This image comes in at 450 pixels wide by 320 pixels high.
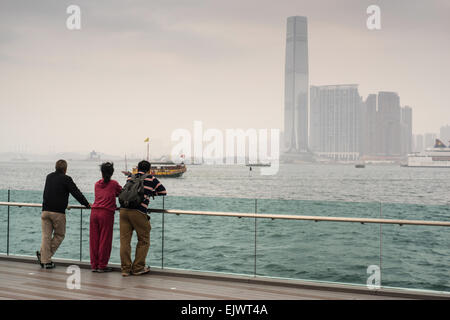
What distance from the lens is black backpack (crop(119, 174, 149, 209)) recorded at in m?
6.36

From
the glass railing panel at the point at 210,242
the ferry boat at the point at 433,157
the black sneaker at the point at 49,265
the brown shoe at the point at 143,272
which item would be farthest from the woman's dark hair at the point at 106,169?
the ferry boat at the point at 433,157

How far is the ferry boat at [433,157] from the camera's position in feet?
497

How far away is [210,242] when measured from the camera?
942 centimetres

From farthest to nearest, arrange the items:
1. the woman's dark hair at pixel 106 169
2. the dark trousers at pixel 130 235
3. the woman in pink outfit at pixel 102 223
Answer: the woman in pink outfit at pixel 102 223, the woman's dark hair at pixel 106 169, the dark trousers at pixel 130 235

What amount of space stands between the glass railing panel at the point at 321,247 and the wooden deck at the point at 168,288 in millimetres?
409

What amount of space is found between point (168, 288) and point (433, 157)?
538ft

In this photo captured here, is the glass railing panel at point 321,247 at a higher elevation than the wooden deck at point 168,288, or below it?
higher

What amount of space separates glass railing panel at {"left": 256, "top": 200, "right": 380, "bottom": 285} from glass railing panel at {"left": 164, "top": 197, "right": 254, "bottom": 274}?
0.31 meters

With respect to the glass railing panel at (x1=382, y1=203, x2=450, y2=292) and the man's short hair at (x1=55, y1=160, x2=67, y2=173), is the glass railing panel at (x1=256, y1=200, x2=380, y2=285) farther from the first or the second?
the man's short hair at (x1=55, y1=160, x2=67, y2=173)

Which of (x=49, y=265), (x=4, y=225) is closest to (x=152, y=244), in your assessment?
(x=49, y=265)

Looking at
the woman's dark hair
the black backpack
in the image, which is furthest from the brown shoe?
the woman's dark hair

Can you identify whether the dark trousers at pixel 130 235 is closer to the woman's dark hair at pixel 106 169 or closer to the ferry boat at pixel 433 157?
the woman's dark hair at pixel 106 169

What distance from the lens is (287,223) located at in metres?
7.05
